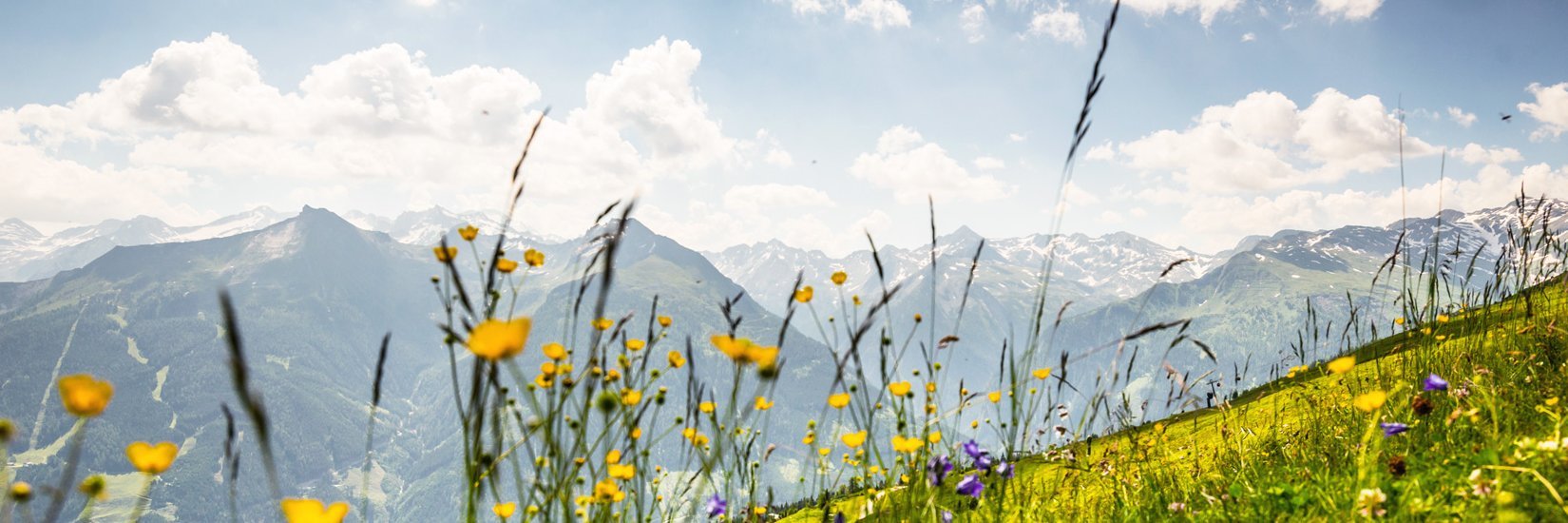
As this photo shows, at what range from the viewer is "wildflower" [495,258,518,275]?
2.49 m

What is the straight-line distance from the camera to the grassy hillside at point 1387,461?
2092 mm

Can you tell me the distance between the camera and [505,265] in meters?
2.65

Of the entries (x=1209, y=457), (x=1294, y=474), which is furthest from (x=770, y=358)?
(x=1209, y=457)

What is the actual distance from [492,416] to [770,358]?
0.91 meters

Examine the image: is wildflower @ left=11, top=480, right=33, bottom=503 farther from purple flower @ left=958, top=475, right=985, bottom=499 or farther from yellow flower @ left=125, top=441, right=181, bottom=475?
purple flower @ left=958, top=475, right=985, bottom=499

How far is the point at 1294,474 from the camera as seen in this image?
9.83 ft

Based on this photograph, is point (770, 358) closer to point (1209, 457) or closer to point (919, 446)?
point (919, 446)

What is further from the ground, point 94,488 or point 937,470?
point 94,488

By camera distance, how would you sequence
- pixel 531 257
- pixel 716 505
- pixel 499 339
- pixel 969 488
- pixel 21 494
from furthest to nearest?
pixel 716 505 < pixel 969 488 < pixel 531 257 < pixel 21 494 < pixel 499 339

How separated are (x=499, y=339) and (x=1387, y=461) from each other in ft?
11.2

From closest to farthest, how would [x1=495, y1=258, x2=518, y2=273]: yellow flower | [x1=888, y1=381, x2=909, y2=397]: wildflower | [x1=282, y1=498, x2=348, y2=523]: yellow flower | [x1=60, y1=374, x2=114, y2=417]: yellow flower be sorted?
[x1=60, y1=374, x2=114, y2=417]: yellow flower → [x1=282, y1=498, x2=348, y2=523]: yellow flower → [x1=495, y1=258, x2=518, y2=273]: yellow flower → [x1=888, y1=381, x2=909, y2=397]: wildflower

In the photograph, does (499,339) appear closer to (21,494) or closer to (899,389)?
(21,494)

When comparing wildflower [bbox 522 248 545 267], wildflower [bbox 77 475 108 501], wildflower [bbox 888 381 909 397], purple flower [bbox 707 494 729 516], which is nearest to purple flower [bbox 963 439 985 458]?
wildflower [bbox 888 381 909 397]

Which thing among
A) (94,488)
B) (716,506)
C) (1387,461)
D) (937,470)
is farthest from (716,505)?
(1387,461)
